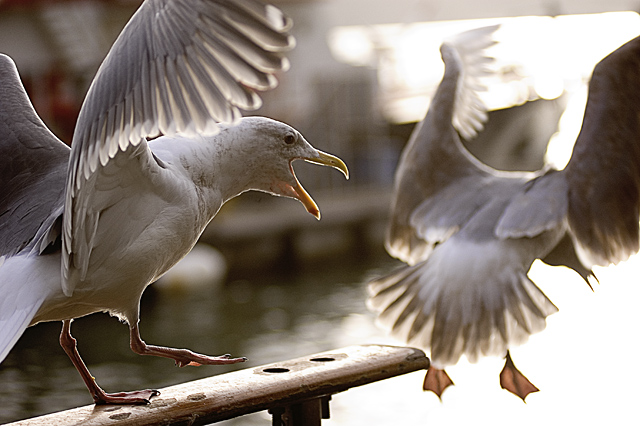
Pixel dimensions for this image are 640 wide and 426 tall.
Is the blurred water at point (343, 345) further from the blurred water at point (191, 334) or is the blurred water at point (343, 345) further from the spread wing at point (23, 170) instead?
the spread wing at point (23, 170)

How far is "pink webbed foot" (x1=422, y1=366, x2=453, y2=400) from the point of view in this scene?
2311 mm

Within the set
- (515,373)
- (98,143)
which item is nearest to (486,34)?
(515,373)

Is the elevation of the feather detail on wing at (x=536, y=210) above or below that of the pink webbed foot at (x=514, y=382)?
above

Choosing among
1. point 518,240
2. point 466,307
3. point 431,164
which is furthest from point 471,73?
point 466,307

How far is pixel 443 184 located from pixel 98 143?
155 cm

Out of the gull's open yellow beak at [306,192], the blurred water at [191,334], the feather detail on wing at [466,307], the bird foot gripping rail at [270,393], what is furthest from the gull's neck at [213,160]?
the blurred water at [191,334]

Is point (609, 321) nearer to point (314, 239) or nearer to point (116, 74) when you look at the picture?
point (314, 239)

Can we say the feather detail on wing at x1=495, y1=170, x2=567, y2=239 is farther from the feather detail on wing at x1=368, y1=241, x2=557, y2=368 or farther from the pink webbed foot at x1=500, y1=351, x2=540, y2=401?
the pink webbed foot at x1=500, y1=351, x2=540, y2=401

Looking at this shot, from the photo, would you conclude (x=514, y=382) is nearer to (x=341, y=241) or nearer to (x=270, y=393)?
(x=270, y=393)

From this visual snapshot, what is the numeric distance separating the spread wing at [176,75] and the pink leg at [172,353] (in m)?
0.36

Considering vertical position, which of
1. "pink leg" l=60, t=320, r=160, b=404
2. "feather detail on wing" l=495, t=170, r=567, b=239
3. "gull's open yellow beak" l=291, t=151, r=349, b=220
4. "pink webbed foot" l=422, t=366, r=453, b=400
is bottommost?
"pink webbed foot" l=422, t=366, r=453, b=400

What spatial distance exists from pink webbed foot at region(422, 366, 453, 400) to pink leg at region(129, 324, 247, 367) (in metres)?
0.82

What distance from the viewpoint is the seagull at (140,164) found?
1.27 metres

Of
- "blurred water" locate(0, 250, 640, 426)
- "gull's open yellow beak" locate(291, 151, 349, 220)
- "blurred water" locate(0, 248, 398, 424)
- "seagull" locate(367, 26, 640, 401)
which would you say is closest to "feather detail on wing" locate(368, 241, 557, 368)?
"seagull" locate(367, 26, 640, 401)
